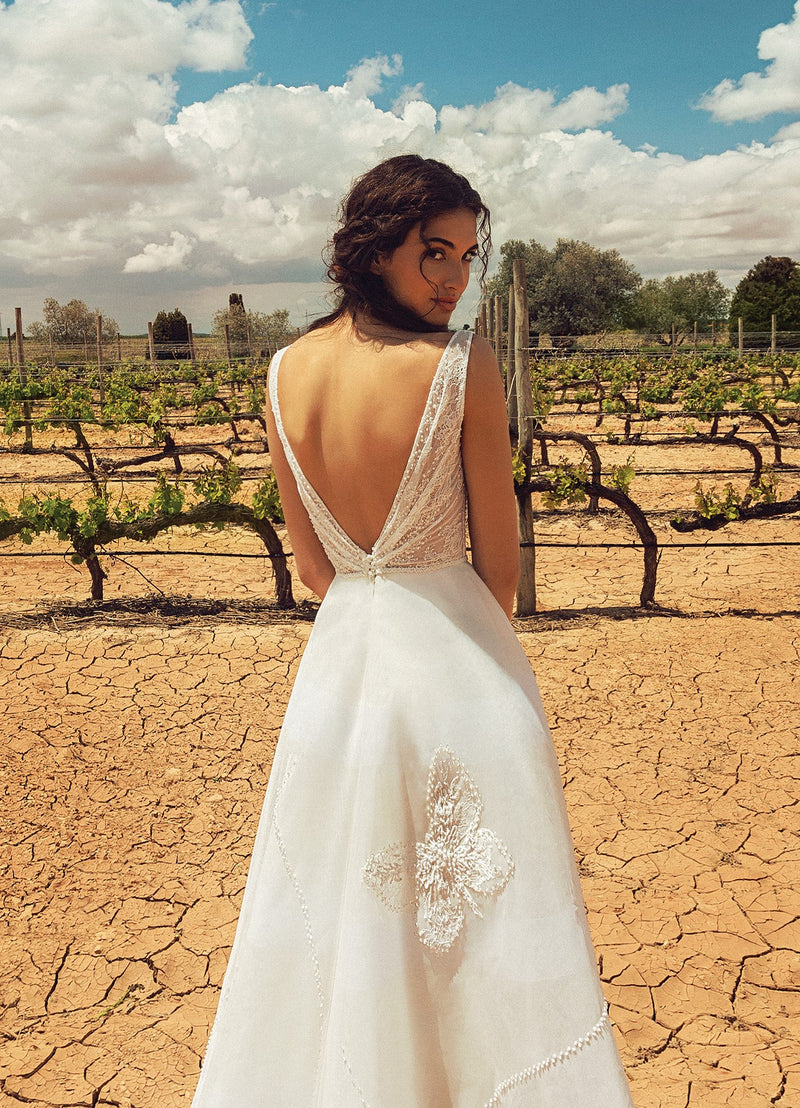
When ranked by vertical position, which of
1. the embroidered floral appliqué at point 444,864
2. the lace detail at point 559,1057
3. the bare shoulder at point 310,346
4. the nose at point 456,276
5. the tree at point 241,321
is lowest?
the lace detail at point 559,1057

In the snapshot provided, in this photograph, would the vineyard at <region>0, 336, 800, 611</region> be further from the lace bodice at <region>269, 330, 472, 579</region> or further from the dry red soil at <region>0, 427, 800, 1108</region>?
the lace bodice at <region>269, 330, 472, 579</region>

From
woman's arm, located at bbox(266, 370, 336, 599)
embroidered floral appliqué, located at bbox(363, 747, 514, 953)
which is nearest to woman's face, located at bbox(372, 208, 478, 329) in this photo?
woman's arm, located at bbox(266, 370, 336, 599)

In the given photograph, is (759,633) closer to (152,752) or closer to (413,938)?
(152,752)

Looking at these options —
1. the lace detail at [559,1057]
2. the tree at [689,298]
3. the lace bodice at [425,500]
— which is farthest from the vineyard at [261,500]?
the tree at [689,298]

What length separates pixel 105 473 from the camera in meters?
8.29

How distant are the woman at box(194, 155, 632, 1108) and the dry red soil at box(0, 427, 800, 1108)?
0.93 m

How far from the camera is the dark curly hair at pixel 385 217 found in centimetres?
109

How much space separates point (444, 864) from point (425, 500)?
0.54m

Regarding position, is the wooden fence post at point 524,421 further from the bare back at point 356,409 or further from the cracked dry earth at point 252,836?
the bare back at point 356,409

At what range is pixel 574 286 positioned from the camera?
45.4m

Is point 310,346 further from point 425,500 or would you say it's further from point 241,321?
point 241,321

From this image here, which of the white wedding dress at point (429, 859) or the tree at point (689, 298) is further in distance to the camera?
the tree at point (689, 298)

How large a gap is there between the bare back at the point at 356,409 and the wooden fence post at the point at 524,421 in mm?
3770

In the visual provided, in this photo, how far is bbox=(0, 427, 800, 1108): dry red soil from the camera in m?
2.08
